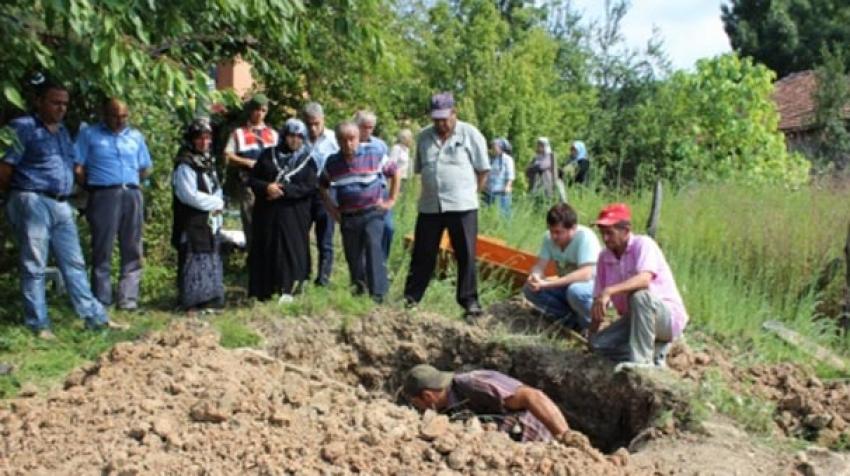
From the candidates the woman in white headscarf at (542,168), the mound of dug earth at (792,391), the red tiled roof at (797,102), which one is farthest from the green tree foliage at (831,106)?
the mound of dug earth at (792,391)

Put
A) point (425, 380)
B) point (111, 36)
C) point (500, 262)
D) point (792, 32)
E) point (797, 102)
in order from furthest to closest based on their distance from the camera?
1. point (792, 32)
2. point (797, 102)
3. point (500, 262)
4. point (425, 380)
5. point (111, 36)

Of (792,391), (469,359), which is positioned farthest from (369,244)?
(792,391)

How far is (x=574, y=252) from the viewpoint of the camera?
7.60 m

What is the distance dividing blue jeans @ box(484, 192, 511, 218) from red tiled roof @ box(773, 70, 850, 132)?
14992mm

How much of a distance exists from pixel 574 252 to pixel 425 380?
169 centimetres

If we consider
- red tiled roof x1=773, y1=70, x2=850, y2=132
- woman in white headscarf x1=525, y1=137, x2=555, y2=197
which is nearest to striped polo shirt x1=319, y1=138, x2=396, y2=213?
woman in white headscarf x1=525, y1=137, x2=555, y2=197

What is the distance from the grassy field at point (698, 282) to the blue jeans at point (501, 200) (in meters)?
0.14

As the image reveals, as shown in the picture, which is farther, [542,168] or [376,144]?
[542,168]

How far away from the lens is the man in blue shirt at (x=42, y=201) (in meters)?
6.85

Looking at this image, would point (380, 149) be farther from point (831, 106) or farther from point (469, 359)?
point (831, 106)

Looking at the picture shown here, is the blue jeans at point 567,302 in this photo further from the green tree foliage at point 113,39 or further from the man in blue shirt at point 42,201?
the man in blue shirt at point 42,201

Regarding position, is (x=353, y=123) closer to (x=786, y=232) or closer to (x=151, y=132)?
(x=151, y=132)

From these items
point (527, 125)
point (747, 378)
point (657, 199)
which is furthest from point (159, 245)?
point (527, 125)

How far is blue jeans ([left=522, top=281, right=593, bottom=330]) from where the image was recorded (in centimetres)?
746
